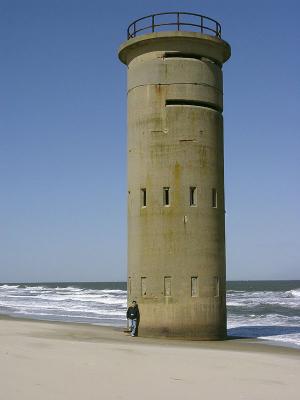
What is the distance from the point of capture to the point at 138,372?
1113 centimetres

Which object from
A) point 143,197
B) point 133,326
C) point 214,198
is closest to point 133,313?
point 133,326

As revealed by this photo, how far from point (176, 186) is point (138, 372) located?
8674 mm

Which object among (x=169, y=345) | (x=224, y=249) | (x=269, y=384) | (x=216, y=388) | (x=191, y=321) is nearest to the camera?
(x=216, y=388)

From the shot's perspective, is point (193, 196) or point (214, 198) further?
point (214, 198)

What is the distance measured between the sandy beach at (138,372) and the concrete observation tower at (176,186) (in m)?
2.58

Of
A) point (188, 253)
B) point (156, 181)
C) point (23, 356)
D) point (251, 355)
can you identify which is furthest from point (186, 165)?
point (23, 356)

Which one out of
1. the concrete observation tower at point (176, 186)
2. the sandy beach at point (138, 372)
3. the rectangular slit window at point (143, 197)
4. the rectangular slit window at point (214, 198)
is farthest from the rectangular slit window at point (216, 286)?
the rectangular slit window at point (143, 197)

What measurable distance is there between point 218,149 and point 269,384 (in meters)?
10.4

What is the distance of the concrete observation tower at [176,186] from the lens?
18609 mm

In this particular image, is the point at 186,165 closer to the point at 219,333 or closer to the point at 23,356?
the point at 219,333

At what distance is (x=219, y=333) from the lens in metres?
19.3

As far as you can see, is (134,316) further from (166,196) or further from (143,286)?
(166,196)

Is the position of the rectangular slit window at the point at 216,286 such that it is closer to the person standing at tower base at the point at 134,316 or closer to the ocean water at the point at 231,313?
the person standing at tower base at the point at 134,316

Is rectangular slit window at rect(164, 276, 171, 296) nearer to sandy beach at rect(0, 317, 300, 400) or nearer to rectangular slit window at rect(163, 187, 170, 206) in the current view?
rectangular slit window at rect(163, 187, 170, 206)
